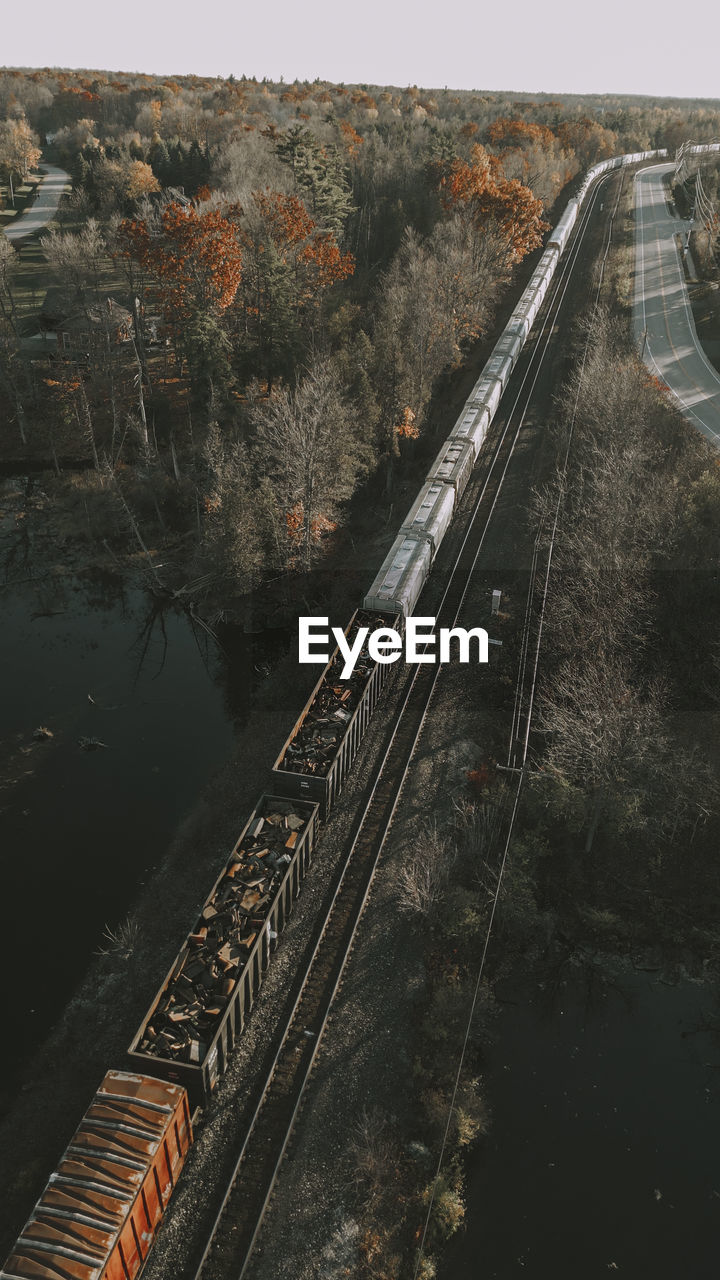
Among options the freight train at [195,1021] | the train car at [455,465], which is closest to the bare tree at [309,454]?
the train car at [455,465]

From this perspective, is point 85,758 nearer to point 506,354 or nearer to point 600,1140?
point 600,1140

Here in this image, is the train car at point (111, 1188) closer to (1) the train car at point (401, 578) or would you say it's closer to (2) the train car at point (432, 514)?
(1) the train car at point (401, 578)

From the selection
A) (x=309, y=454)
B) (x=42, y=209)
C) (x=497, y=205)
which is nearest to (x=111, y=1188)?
(x=309, y=454)

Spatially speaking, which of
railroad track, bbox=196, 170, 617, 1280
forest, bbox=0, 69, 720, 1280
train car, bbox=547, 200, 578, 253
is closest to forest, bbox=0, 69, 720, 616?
forest, bbox=0, 69, 720, 1280

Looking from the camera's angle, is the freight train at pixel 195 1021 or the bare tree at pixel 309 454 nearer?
the freight train at pixel 195 1021

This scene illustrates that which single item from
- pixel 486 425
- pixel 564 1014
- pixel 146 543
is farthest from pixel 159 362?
pixel 564 1014

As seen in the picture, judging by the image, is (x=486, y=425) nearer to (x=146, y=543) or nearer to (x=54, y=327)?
(x=146, y=543)

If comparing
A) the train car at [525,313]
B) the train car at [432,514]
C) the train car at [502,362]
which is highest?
the train car at [525,313]
